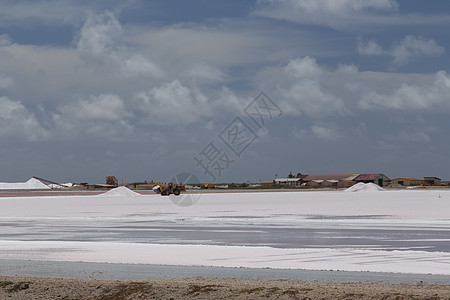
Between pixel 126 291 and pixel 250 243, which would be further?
pixel 250 243

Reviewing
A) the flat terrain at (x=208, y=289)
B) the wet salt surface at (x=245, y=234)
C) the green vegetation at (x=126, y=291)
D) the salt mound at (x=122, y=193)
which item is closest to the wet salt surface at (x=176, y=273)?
the flat terrain at (x=208, y=289)

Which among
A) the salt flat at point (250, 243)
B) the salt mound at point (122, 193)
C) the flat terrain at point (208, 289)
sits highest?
the salt mound at point (122, 193)

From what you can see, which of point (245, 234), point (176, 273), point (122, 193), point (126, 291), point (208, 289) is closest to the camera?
point (208, 289)

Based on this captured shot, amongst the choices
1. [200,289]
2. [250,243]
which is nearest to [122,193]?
[250,243]

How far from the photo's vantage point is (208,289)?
12414 millimetres

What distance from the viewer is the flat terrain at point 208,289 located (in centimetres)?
1172

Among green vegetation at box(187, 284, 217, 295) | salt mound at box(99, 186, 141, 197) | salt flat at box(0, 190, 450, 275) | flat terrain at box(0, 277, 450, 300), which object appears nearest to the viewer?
flat terrain at box(0, 277, 450, 300)

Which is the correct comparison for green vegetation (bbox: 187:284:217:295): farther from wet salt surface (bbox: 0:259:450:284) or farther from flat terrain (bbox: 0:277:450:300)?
wet salt surface (bbox: 0:259:450:284)

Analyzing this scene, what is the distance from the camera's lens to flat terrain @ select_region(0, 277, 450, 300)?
38.4 feet

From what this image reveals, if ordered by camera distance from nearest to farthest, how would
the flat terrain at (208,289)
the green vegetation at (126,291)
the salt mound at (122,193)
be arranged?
the flat terrain at (208,289) → the green vegetation at (126,291) → the salt mound at (122,193)

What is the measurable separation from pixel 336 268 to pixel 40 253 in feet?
33.3

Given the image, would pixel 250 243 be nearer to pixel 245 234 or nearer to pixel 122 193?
pixel 245 234

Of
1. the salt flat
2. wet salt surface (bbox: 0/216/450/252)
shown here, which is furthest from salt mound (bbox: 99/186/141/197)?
the salt flat

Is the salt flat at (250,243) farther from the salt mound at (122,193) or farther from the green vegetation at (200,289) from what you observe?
the salt mound at (122,193)
